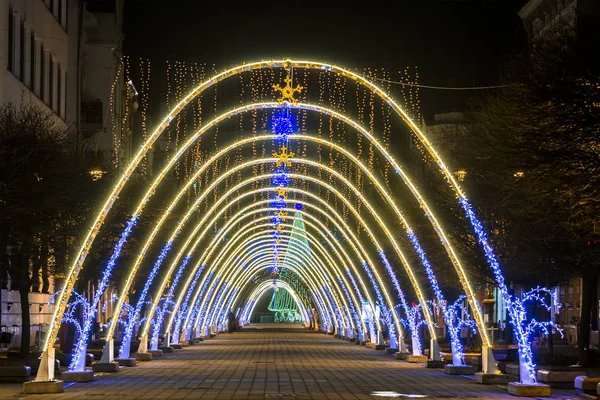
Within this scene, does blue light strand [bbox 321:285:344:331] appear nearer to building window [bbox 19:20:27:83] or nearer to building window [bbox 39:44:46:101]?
building window [bbox 39:44:46:101]

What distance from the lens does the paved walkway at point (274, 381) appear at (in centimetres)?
3061

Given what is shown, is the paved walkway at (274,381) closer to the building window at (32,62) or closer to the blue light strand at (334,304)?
the building window at (32,62)

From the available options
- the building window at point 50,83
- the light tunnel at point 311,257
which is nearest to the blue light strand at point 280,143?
the light tunnel at point 311,257

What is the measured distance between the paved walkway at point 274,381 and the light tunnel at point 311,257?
2045 mm

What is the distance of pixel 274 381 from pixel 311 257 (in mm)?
71707

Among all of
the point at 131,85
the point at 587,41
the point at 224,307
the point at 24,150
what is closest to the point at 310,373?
the point at 24,150

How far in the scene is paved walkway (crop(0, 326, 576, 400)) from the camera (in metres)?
30.6

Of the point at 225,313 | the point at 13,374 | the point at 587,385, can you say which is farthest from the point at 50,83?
the point at 225,313

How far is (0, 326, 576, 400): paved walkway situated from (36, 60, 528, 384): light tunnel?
205 cm

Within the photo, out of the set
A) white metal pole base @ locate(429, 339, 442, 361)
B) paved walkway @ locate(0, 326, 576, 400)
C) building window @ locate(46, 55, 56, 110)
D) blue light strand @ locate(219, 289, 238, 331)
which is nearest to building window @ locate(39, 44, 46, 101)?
building window @ locate(46, 55, 56, 110)

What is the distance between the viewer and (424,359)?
164 ft

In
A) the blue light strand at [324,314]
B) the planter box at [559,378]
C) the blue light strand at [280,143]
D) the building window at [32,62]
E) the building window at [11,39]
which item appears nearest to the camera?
the planter box at [559,378]

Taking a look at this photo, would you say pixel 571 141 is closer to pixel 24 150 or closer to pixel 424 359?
pixel 24 150

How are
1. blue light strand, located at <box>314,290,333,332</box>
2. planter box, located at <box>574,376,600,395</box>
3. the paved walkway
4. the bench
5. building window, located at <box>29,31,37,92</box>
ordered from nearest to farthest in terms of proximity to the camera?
the paved walkway → planter box, located at <box>574,376,600,395</box> → the bench → building window, located at <box>29,31,37,92</box> → blue light strand, located at <box>314,290,333,332</box>
